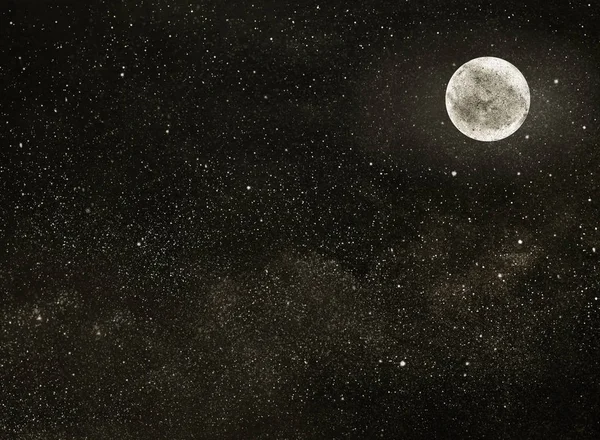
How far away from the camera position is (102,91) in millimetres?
1790

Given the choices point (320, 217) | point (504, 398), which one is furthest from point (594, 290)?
point (320, 217)

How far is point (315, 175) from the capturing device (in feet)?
5.78

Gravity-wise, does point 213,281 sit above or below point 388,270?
below

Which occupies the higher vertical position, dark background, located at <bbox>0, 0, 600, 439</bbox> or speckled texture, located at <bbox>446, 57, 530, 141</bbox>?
speckled texture, located at <bbox>446, 57, 530, 141</bbox>

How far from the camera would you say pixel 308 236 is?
176 cm

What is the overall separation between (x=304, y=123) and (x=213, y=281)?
63 cm

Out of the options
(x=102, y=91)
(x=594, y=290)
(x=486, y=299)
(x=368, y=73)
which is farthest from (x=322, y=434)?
(x=102, y=91)

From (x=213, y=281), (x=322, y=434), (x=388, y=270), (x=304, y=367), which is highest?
(x=388, y=270)

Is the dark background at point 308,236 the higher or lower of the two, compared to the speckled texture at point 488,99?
lower

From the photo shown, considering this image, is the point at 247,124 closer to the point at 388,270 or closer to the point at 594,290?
the point at 388,270

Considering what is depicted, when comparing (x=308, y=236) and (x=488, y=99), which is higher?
(x=488, y=99)

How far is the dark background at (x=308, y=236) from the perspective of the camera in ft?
5.70

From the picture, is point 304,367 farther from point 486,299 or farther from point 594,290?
point 594,290

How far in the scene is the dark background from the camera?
1737mm
